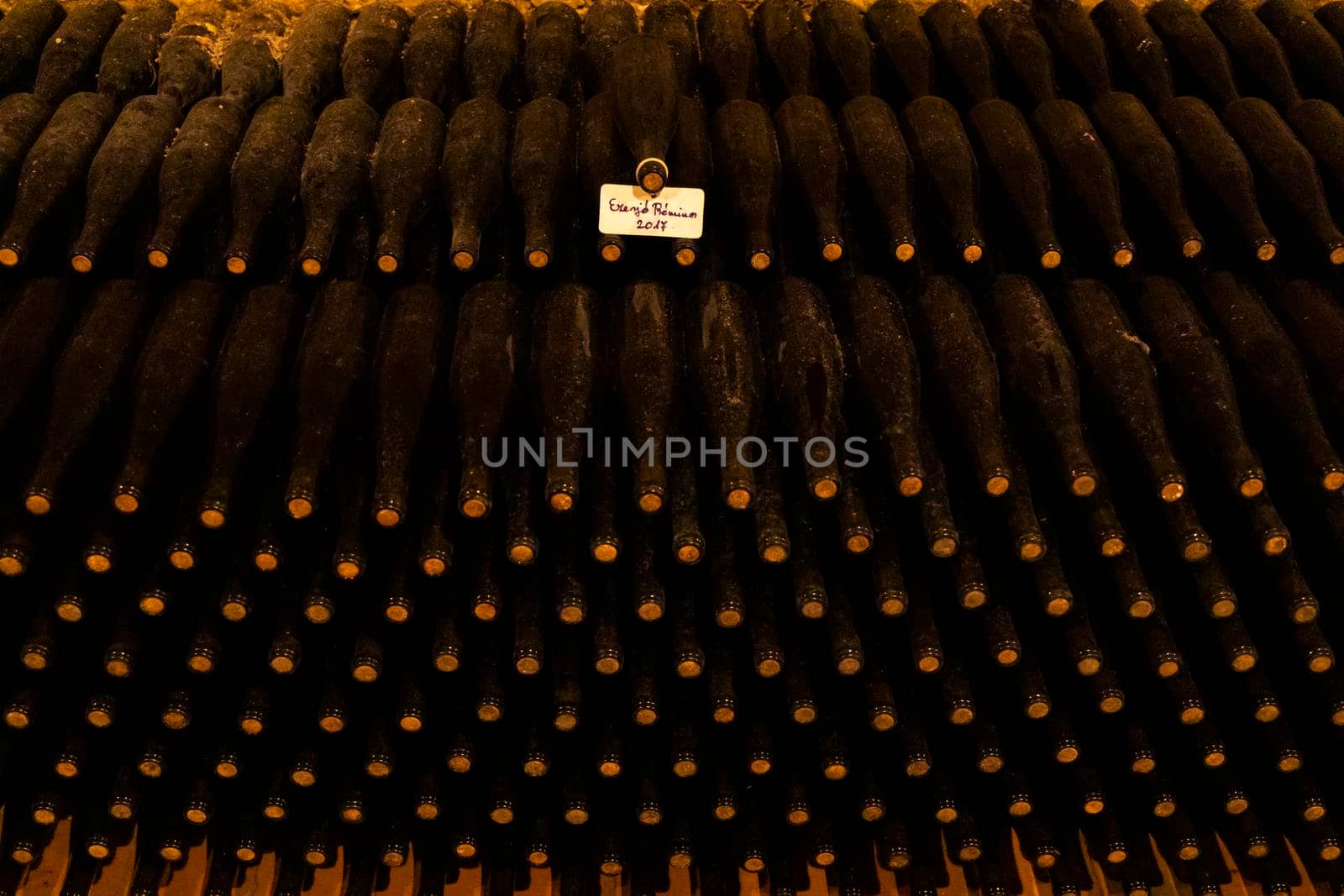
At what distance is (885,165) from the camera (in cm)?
96

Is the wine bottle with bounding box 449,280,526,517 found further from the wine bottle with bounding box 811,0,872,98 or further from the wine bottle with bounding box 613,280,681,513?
the wine bottle with bounding box 811,0,872,98

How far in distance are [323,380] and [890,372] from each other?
502 mm

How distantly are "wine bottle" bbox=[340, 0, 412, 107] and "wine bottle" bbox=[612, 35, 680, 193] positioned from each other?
0.26 m

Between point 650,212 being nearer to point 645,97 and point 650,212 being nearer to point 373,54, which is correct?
point 645,97

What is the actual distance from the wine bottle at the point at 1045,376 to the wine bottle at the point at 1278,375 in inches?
6.7

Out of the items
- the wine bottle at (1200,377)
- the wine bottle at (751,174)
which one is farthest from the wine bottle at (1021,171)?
the wine bottle at (751,174)

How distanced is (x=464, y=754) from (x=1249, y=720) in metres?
0.75

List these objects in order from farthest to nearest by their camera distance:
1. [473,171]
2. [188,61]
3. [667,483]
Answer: [188,61] → [473,171] → [667,483]

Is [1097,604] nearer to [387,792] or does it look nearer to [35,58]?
[387,792]

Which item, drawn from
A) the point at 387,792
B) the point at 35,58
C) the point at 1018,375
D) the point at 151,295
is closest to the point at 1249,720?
the point at 1018,375

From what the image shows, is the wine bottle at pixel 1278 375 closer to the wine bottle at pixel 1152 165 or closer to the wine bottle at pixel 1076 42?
the wine bottle at pixel 1152 165

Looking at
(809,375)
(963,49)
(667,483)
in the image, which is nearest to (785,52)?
(963,49)

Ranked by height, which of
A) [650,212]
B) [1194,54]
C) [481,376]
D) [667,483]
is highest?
[1194,54]

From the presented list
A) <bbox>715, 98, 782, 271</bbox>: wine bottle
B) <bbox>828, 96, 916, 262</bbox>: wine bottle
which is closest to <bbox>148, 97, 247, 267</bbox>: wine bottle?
<bbox>715, 98, 782, 271</bbox>: wine bottle
